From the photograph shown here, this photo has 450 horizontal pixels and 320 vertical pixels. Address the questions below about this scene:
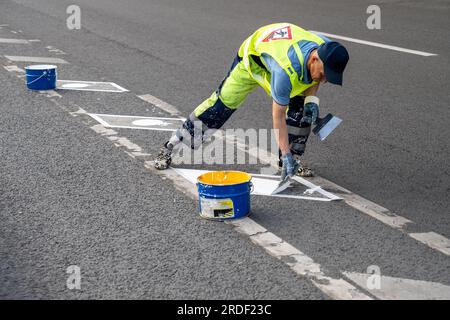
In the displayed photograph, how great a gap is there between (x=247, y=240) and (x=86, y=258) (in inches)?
43.5

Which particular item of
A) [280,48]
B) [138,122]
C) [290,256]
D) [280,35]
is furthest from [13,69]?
[290,256]

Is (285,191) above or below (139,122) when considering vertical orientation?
below

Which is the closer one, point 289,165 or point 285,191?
point 289,165

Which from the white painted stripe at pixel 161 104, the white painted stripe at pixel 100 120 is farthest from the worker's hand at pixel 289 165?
the white painted stripe at pixel 161 104

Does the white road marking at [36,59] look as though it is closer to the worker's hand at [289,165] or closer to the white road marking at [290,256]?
the white road marking at [290,256]

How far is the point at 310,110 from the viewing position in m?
6.80

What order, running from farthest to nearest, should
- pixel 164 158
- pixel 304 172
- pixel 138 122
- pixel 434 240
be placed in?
pixel 138 122 → pixel 164 158 → pixel 304 172 → pixel 434 240

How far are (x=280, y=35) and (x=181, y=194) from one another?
1.48 metres

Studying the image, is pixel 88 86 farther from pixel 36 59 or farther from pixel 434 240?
pixel 434 240

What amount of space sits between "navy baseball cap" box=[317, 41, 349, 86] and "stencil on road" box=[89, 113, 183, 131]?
2.81m

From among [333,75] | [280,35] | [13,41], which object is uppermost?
[280,35]

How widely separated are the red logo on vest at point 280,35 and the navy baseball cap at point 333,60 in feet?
1.46

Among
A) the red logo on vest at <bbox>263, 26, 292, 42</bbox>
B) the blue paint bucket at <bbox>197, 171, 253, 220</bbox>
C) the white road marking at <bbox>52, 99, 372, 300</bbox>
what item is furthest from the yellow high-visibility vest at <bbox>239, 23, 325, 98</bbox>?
the white road marking at <bbox>52, 99, 372, 300</bbox>
